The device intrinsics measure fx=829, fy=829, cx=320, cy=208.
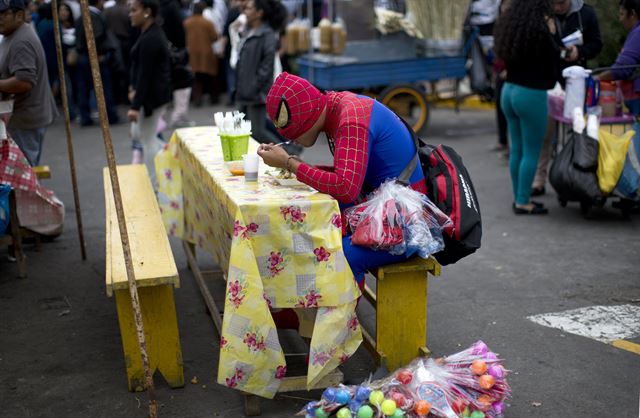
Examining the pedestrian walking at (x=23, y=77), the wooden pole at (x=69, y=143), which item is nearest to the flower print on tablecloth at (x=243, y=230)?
the wooden pole at (x=69, y=143)

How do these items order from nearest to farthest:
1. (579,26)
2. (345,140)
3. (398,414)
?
(398,414)
(345,140)
(579,26)

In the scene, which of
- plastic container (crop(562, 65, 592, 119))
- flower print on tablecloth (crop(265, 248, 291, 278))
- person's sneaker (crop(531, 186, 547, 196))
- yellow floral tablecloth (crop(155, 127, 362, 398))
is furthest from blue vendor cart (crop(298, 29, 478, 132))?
flower print on tablecloth (crop(265, 248, 291, 278))

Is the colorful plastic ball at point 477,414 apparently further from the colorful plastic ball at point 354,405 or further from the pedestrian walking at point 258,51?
the pedestrian walking at point 258,51

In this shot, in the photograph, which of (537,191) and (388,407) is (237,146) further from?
(537,191)

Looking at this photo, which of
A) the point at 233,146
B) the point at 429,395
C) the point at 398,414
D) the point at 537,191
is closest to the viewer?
the point at 398,414

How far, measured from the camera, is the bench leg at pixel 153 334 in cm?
401

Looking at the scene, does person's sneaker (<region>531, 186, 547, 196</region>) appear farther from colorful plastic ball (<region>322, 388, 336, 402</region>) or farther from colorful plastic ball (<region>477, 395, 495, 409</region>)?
colorful plastic ball (<region>322, 388, 336, 402</region>)

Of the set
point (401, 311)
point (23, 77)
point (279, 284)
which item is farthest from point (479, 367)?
point (23, 77)

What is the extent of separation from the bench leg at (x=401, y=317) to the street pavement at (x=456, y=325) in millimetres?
243

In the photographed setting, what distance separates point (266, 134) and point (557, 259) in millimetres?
3478

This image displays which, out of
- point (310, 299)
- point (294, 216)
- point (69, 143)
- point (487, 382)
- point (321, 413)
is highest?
point (294, 216)

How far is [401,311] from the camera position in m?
4.05

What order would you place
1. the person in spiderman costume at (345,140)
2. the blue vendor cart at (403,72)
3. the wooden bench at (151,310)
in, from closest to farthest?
the person in spiderman costume at (345,140) < the wooden bench at (151,310) < the blue vendor cart at (403,72)

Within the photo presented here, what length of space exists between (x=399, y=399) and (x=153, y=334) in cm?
128
